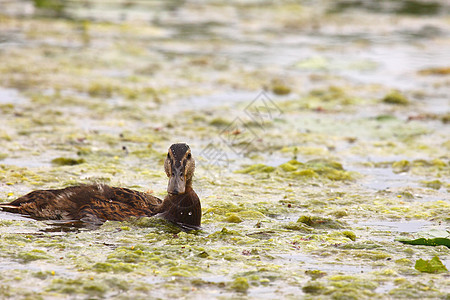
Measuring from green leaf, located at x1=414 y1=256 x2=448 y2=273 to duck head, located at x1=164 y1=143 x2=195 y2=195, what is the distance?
1959 mm

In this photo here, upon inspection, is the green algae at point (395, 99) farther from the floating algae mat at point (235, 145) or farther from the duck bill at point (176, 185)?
the duck bill at point (176, 185)

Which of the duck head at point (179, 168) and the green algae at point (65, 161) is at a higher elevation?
the duck head at point (179, 168)

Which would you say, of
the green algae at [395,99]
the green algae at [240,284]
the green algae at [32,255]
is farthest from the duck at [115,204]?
the green algae at [395,99]

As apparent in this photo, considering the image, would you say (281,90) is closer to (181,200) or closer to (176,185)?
(181,200)

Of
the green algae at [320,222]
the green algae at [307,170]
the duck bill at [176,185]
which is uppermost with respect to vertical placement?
the duck bill at [176,185]

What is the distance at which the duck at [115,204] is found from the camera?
6.18 metres

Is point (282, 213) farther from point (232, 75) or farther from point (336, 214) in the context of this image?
point (232, 75)

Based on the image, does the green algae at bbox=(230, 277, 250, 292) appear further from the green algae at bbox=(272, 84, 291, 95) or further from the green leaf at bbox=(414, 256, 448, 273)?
the green algae at bbox=(272, 84, 291, 95)

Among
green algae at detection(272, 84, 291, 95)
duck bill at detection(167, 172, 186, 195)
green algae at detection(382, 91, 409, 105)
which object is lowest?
duck bill at detection(167, 172, 186, 195)

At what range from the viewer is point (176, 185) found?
602 centimetres

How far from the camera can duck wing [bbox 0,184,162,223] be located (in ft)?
20.4

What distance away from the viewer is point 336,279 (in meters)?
5.07

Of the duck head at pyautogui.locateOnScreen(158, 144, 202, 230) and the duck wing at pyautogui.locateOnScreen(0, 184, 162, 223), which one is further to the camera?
the duck wing at pyautogui.locateOnScreen(0, 184, 162, 223)

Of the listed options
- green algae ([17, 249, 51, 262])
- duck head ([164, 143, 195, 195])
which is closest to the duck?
duck head ([164, 143, 195, 195])
